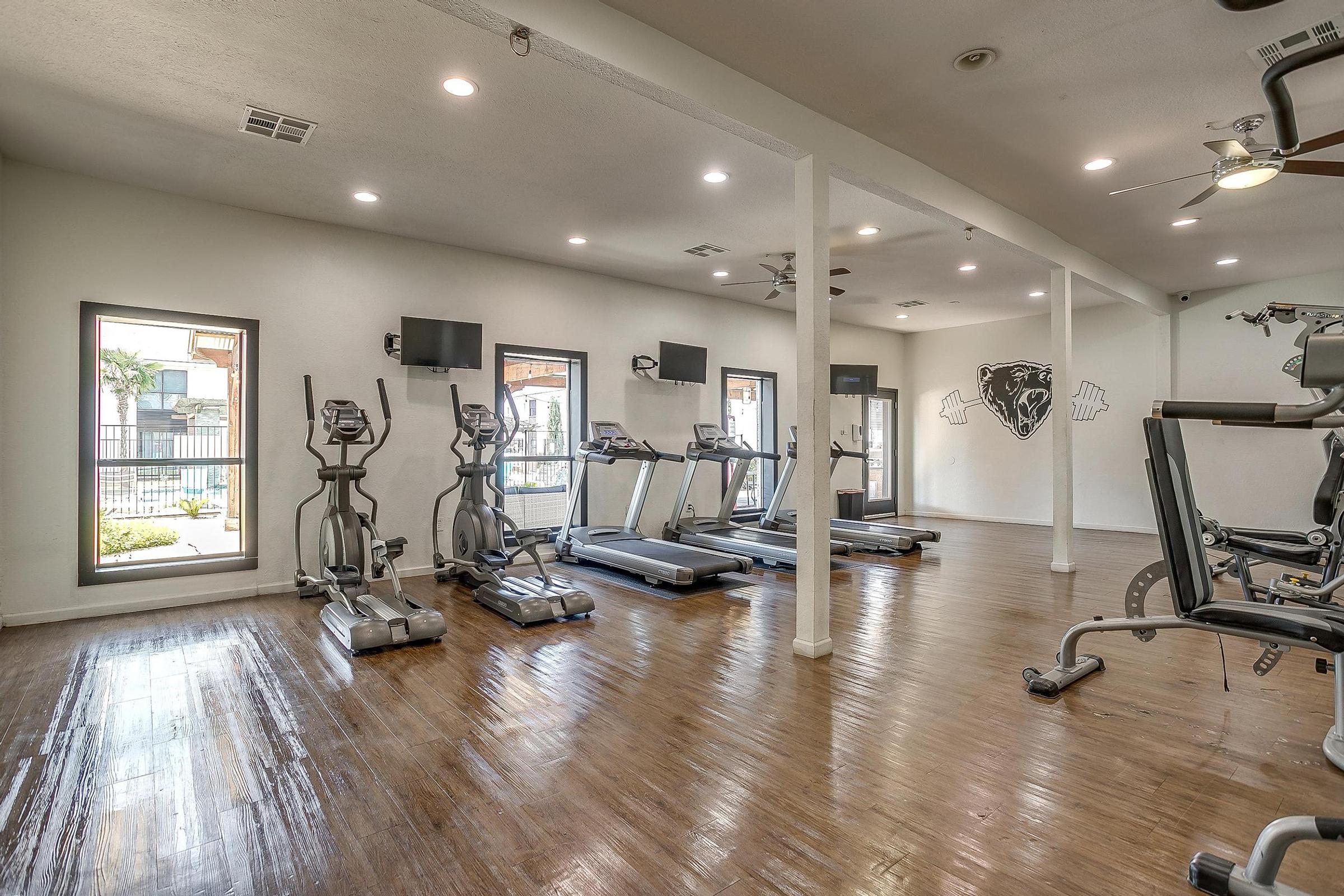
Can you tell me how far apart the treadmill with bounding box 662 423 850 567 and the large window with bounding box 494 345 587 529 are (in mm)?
1102

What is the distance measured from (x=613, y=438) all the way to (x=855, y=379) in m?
4.43

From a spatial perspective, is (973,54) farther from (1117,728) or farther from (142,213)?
(142,213)

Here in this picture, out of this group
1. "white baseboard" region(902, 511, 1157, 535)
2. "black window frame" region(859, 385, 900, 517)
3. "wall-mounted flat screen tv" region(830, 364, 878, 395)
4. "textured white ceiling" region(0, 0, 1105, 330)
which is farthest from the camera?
"black window frame" region(859, 385, 900, 517)

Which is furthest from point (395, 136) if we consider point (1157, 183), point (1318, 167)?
point (1318, 167)

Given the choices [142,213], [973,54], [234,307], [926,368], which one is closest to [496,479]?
[234,307]

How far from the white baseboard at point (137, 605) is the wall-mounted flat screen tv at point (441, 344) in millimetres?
2132

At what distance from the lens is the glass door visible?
10453mm

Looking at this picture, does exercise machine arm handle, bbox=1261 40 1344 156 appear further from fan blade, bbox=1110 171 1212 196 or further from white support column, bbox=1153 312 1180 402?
white support column, bbox=1153 312 1180 402

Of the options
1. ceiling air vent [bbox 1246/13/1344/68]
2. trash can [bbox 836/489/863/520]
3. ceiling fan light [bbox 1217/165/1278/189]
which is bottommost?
trash can [bbox 836/489/863/520]

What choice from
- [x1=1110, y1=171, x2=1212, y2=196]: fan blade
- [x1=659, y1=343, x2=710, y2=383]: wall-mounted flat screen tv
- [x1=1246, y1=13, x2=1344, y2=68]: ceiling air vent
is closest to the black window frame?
[x1=659, y1=343, x2=710, y2=383]: wall-mounted flat screen tv

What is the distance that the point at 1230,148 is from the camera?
3598 millimetres

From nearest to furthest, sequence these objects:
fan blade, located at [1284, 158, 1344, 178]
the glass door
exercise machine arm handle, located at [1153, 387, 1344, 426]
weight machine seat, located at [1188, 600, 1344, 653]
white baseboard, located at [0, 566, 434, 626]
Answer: exercise machine arm handle, located at [1153, 387, 1344, 426] → weight machine seat, located at [1188, 600, 1344, 653] → fan blade, located at [1284, 158, 1344, 178] → white baseboard, located at [0, 566, 434, 626] → the glass door

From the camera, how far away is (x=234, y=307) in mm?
5039

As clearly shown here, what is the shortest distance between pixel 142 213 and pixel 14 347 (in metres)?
1.22
